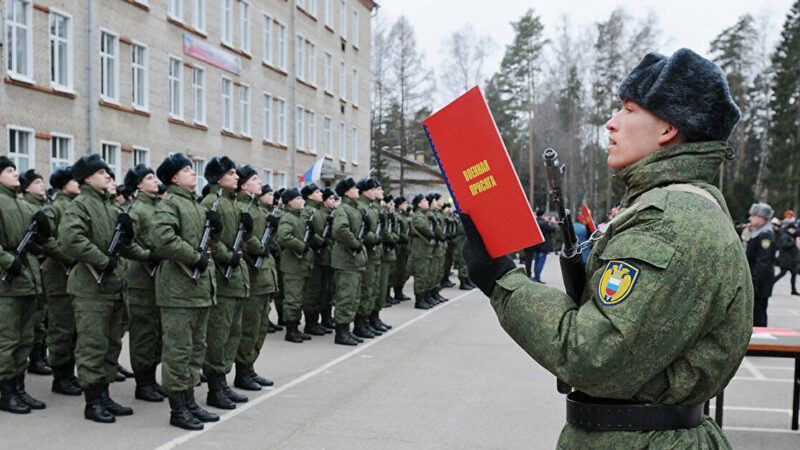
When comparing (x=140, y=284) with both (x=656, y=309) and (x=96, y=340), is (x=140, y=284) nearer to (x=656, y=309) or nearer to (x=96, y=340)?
(x=96, y=340)

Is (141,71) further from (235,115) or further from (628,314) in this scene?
(628,314)

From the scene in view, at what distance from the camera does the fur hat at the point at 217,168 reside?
733 centimetres

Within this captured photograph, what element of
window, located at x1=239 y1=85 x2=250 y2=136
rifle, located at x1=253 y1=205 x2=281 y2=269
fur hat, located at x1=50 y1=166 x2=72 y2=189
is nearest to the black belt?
Result: rifle, located at x1=253 y1=205 x2=281 y2=269

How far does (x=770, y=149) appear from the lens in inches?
1951

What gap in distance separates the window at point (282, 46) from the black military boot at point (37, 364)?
23693 mm

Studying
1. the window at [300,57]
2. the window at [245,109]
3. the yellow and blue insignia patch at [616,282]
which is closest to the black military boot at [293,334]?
the yellow and blue insignia patch at [616,282]

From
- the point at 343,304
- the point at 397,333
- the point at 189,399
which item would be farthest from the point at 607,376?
the point at 397,333

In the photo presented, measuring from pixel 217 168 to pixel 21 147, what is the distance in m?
11.2

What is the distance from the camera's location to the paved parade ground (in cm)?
572

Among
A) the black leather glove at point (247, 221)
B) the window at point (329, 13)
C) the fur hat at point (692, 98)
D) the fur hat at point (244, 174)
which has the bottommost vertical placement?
the black leather glove at point (247, 221)

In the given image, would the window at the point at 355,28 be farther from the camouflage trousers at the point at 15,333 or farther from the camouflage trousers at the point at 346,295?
the camouflage trousers at the point at 15,333

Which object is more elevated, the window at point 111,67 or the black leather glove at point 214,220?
the window at point 111,67

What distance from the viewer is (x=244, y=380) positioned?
7492 millimetres

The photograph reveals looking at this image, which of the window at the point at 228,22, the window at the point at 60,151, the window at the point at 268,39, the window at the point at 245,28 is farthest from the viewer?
the window at the point at 268,39
